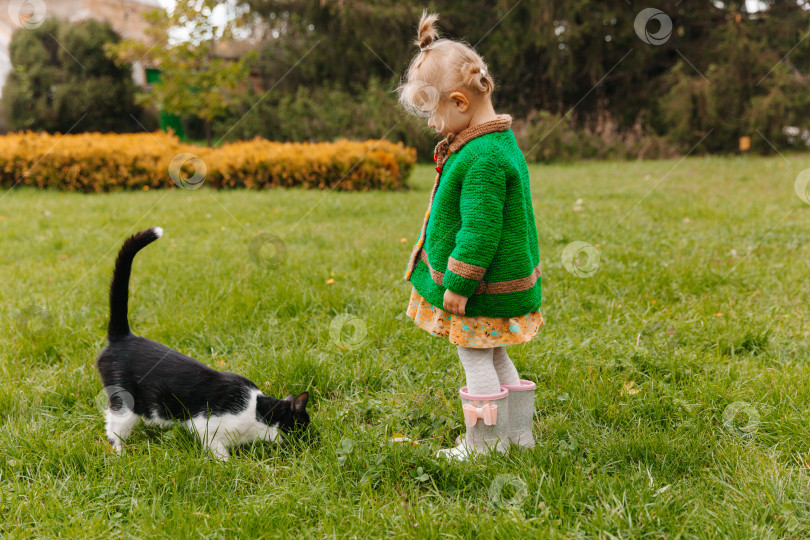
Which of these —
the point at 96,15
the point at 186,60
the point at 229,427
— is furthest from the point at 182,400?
the point at 96,15

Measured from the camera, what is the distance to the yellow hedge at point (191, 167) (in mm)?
8977

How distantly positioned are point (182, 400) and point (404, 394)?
91cm

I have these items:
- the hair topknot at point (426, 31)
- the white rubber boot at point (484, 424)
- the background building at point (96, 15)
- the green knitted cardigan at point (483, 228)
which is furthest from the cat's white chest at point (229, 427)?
the background building at point (96, 15)

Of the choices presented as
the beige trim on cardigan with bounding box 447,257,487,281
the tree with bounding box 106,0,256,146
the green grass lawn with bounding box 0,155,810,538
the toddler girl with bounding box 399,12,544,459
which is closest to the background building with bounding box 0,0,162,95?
the tree with bounding box 106,0,256,146

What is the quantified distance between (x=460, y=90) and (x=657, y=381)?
159 cm

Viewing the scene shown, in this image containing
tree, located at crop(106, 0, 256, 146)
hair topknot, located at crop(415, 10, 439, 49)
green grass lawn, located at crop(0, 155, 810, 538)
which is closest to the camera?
green grass lawn, located at crop(0, 155, 810, 538)

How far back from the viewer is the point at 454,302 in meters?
1.91

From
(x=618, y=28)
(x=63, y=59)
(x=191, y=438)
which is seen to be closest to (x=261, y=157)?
(x=191, y=438)

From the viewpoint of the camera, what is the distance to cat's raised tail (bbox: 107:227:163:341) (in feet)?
6.93

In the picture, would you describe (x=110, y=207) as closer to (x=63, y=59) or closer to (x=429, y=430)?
(x=429, y=430)

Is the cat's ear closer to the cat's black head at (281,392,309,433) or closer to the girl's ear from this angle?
the cat's black head at (281,392,309,433)

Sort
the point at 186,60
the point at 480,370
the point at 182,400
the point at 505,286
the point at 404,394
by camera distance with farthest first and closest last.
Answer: the point at 186,60 → the point at 404,394 → the point at 182,400 → the point at 480,370 → the point at 505,286

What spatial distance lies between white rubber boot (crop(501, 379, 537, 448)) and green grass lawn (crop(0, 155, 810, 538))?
5.0 inches

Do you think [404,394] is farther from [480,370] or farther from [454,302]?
[454,302]
